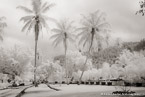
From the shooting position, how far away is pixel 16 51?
177 feet

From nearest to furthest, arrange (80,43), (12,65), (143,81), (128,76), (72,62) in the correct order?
(143,81) → (128,76) → (12,65) → (80,43) → (72,62)

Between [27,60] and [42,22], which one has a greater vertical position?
[42,22]

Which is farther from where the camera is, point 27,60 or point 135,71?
point 27,60

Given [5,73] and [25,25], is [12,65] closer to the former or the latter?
[5,73]

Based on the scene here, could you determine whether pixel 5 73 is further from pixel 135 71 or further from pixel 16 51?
pixel 135 71

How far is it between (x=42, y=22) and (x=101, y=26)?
13.1 metres

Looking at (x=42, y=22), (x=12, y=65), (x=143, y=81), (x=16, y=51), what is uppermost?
(x=42, y=22)

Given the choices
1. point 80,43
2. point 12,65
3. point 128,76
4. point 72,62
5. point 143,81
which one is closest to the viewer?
point 143,81

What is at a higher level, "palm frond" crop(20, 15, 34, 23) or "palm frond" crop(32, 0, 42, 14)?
"palm frond" crop(32, 0, 42, 14)

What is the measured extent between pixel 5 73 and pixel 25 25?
12.9 meters

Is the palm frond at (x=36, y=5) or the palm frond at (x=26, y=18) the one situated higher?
the palm frond at (x=36, y=5)

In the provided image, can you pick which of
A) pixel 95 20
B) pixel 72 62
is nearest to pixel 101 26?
pixel 95 20

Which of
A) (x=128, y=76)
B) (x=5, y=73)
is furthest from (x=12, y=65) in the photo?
(x=128, y=76)

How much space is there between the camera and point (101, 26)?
51.7m
